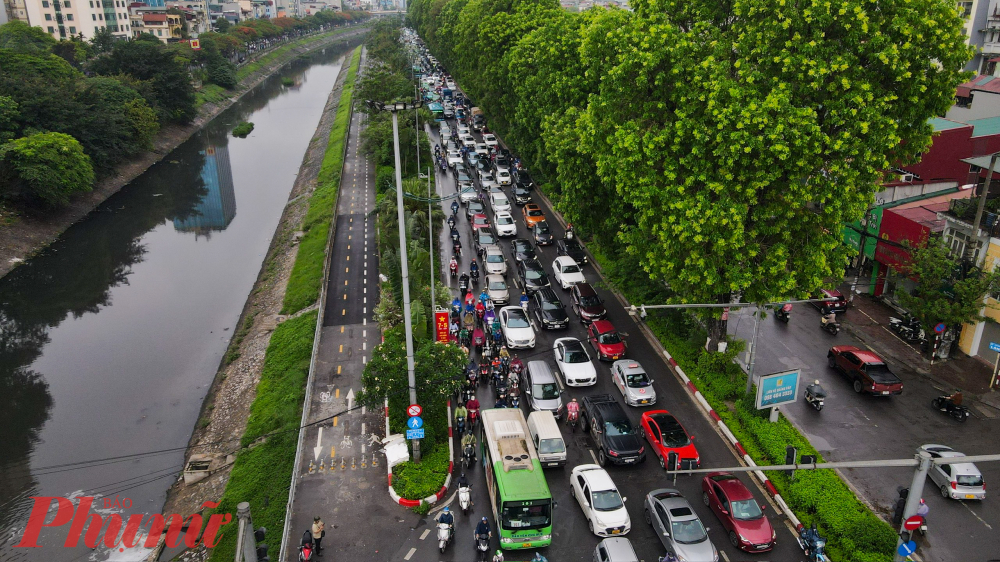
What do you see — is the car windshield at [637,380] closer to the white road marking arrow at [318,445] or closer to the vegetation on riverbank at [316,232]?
the white road marking arrow at [318,445]

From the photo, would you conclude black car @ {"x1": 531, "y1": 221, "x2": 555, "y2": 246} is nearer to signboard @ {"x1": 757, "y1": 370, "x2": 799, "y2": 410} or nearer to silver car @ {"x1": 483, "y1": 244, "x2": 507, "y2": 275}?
silver car @ {"x1": 483, "y1": 244, "x2": 507, "y2": 275}

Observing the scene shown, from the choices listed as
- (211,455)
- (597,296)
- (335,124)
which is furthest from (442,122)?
(211,455)

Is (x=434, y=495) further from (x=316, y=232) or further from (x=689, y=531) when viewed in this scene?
(x=316, y=232)

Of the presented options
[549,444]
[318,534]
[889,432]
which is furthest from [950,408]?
[318,534]

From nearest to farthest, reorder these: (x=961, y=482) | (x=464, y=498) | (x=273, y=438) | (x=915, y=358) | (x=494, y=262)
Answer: (x=464, y=498)
(x=961, y=482)
(x=273, y=438)
(x=915, y=358)
(x=494, y=262)

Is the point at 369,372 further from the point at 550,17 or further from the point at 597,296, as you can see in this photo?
the point at 550,17

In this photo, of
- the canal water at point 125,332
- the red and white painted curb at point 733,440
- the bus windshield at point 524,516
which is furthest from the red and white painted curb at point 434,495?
the canal water at point 125,332
